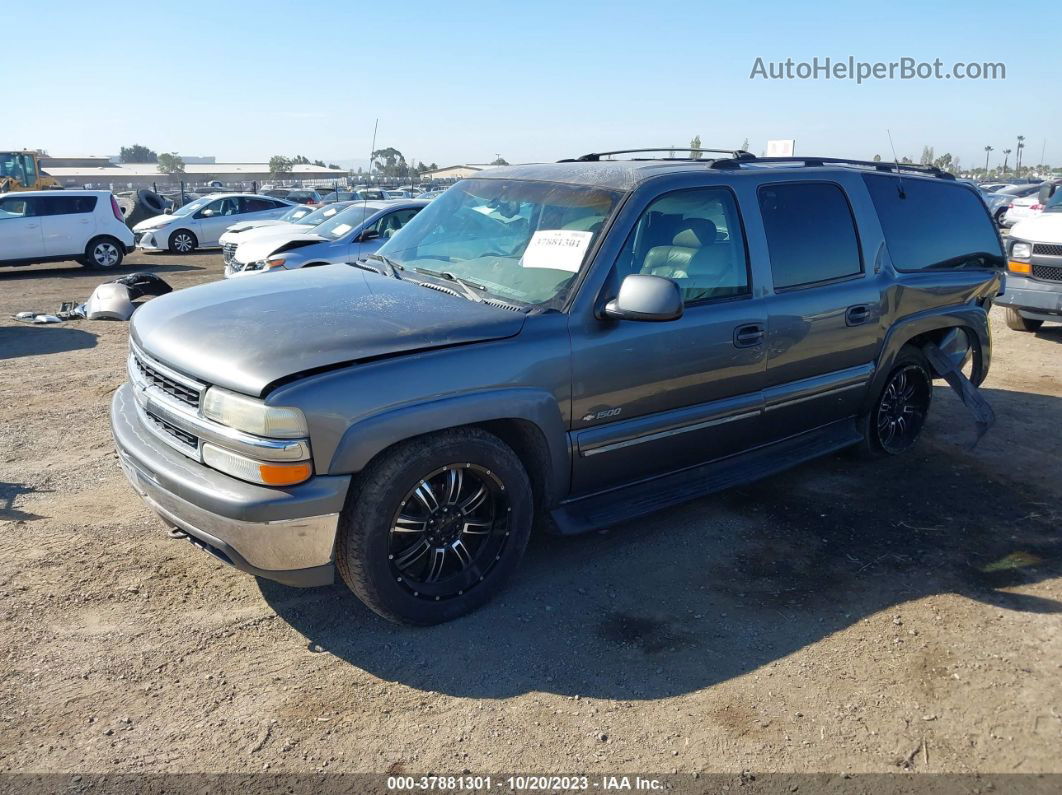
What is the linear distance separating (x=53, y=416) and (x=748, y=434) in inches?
199

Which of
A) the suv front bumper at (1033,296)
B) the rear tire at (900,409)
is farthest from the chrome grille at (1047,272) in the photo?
the rear tire at (900,409)

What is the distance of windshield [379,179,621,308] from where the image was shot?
12.3ft

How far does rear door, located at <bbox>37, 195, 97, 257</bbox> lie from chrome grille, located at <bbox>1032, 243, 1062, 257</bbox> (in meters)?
16.3

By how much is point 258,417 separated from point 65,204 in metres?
16.0

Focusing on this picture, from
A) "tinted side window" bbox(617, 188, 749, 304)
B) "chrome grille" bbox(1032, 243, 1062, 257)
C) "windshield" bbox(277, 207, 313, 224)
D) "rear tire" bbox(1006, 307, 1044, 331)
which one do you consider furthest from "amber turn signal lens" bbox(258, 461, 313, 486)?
"windshield" bbox(277, 207, 313, 224)

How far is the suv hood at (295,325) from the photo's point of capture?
3.02 meters

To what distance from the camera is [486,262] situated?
13.2 feet

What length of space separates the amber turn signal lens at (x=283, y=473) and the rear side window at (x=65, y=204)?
629 inches

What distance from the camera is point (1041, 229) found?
921 cm

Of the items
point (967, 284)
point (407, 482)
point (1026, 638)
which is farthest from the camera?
point (967, 284)

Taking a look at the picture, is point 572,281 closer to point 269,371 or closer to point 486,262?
point 486,262


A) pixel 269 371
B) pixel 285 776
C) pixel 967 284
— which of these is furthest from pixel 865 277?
pixel 285 776

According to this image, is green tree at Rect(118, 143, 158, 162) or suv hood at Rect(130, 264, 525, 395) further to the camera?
green tree at Rect(118, 143, 158, 162)

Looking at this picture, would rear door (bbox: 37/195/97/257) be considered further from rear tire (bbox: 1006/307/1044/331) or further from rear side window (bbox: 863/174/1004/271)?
rear tire (bbox: 1006/307/1044/331)
